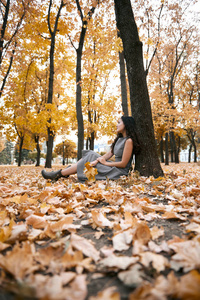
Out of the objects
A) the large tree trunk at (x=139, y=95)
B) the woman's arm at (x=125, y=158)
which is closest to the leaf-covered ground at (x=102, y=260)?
the woman's arm at (x=125, y=158)

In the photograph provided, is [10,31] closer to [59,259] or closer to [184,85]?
[59,259]

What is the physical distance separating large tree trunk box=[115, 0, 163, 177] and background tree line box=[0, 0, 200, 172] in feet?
0.07

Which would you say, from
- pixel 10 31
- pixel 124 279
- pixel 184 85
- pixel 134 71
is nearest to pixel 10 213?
pixel 124 279

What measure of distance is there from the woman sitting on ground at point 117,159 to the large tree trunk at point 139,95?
0.54 ft

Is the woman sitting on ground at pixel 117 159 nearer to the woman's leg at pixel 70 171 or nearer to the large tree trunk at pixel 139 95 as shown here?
the woman's leg at pixel 70 171

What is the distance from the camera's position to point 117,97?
1644 cm

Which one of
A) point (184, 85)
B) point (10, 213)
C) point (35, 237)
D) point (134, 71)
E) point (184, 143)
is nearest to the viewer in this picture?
point (35, 237)

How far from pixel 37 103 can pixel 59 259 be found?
56.1 feet

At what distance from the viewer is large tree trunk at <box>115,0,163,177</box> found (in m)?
3.69

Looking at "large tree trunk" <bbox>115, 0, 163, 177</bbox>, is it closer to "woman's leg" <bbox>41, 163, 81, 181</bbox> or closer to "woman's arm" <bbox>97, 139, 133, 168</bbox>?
"woman's arm" <bbox>97, 139, 133, 168</bbox>

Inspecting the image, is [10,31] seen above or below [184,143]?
above

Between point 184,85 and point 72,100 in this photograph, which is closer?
point 72,100

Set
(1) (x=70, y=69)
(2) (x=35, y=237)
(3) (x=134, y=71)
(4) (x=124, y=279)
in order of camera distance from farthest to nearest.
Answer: (1) (x=70, y=69), (3) (x=134, y=71), (2) (x=35, y=237), (4) (x=124, y=279)

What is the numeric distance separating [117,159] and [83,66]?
823cm
